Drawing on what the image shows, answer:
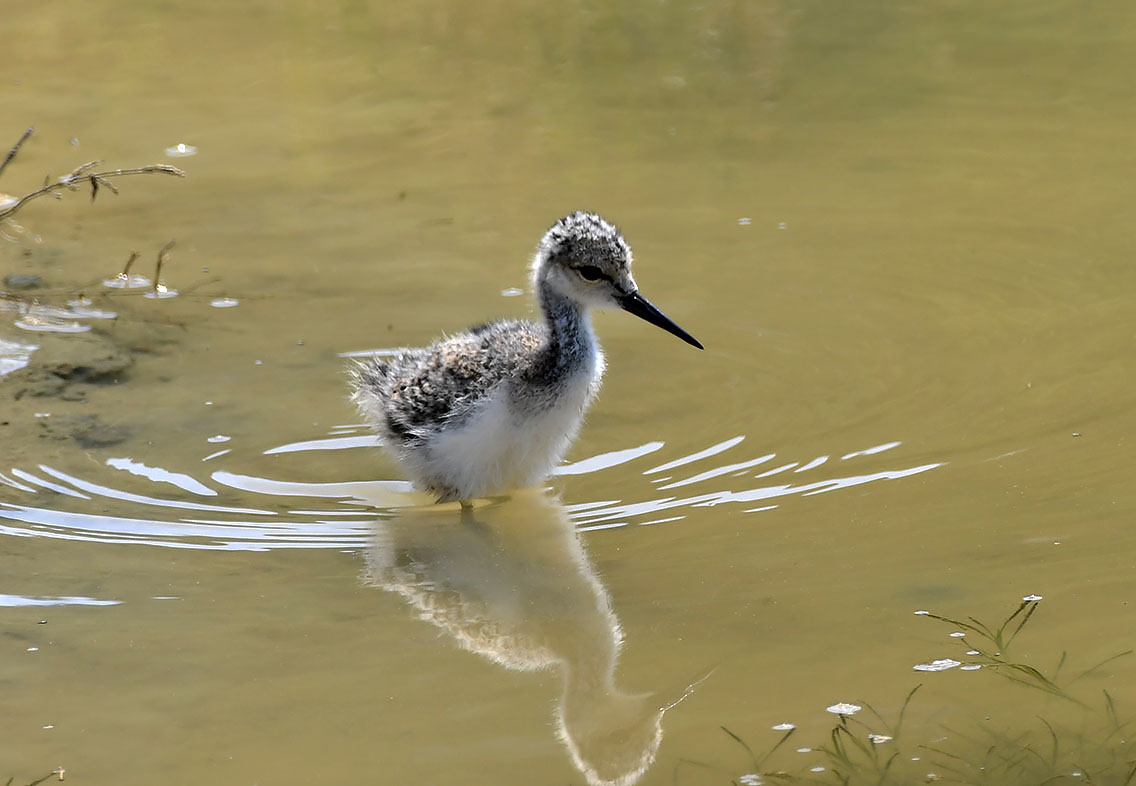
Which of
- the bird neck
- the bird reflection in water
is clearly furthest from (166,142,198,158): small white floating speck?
the bird reflection in water

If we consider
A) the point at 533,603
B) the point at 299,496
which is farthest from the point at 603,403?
the point at 533,603

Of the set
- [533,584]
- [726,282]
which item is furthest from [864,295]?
[533,584]

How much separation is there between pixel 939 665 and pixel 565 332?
71.6 inches

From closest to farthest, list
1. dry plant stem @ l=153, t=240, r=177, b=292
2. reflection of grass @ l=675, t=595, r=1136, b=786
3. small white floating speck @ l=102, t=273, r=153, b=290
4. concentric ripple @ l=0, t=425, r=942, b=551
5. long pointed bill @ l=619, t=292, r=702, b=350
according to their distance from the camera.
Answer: reflection of grass @ l=675, t=595, r=1136, b=786 → concentric ripple @ l=0, t=425, r=942, b=551 → long pointed bill @ l=619, t=292, r=702, b=350 → dry plant stem @ l=153, t=240, r=177, b=292 → small white floating speck @ l=102, t=273, r=153, b=290

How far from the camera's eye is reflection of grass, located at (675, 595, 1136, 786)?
3025mm

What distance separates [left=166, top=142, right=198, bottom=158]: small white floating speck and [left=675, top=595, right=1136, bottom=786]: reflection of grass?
5.43m

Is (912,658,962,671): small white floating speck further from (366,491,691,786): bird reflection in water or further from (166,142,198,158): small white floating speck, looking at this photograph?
(166,142,198,158): small white floating speck

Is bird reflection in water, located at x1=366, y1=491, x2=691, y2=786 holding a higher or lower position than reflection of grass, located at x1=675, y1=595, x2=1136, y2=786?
lower

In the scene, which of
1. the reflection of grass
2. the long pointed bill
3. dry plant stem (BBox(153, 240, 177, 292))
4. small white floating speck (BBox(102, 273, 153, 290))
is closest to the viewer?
the reflection of grass

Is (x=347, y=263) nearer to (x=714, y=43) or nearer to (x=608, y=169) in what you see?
(x=608, y=169)

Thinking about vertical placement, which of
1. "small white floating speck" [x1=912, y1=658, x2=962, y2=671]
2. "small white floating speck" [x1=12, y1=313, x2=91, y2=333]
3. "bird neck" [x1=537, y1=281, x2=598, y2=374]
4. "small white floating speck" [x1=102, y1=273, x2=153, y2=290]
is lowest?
"small white floating speck" [x1=12, y1=313, x2=91, y2=333]

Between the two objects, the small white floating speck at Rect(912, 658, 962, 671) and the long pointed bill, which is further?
the long pointed bill

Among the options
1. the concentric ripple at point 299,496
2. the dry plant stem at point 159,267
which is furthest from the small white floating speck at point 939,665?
the dry plant stem at point 159,267

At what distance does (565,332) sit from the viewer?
483 cm
